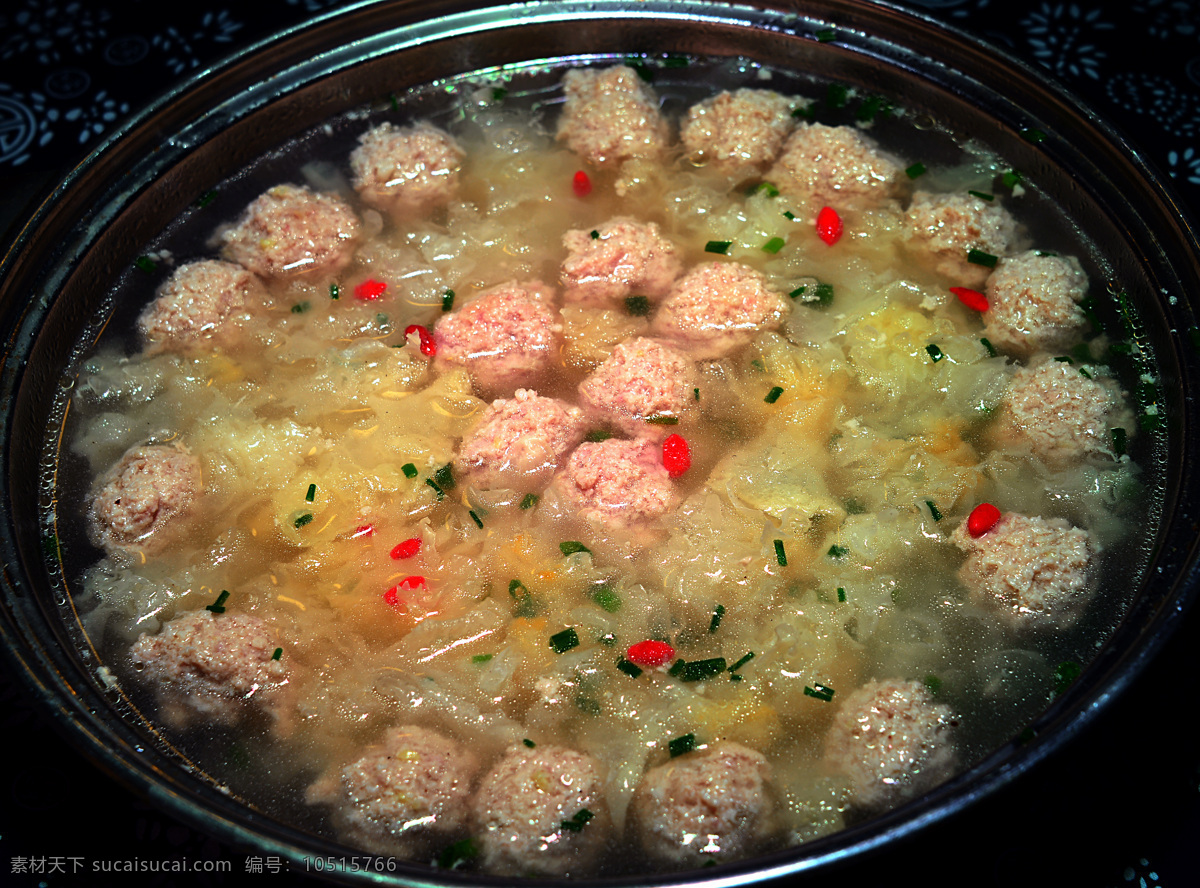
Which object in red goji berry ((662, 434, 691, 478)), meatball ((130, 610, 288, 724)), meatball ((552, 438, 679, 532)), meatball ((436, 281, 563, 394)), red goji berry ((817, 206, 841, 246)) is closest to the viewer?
meatball ((130, 610, 288, 724))

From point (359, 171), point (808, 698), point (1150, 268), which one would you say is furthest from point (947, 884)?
point (359, 171)

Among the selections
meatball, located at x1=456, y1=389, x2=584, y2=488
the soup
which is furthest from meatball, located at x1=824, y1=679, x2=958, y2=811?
meatball, located at x1=456, y1=389, x2=584, y2=488

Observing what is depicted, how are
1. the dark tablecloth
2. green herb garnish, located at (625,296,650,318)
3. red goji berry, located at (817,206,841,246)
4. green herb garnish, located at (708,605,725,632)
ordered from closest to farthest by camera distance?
the dark tablecloth, green herb garnish, located at (708,605,725,632), green herb garnish, located at (625,296,650,318), red goji berry, located at (817,206,841,246)

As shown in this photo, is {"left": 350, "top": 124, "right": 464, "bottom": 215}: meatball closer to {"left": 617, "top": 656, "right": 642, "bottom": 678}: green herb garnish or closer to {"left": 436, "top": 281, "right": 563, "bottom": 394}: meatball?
{"left": 436, "top": 281, "right": 563, "bottom": 394}: meatball

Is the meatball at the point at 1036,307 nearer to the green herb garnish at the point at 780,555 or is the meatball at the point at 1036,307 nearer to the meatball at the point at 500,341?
the green herb garnish at the point at 780,555

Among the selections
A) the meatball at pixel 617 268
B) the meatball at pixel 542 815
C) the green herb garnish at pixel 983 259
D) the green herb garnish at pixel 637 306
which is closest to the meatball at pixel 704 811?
the meatball at pixel 542 815

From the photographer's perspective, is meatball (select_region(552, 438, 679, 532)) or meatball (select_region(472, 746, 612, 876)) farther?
Result: meatball (select_region(552, 438, 679, 532))

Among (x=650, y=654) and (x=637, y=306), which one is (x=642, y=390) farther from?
(x=650, y=654)
